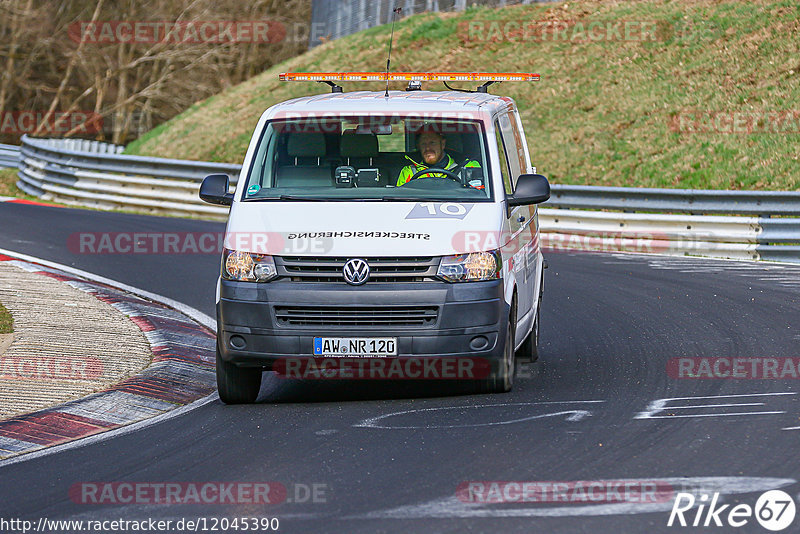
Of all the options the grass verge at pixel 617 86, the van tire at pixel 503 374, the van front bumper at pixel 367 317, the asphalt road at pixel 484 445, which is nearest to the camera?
the asphalt road at pixel 484 445

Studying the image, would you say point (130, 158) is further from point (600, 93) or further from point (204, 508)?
point (204, 508)

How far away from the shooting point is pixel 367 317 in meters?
8.48

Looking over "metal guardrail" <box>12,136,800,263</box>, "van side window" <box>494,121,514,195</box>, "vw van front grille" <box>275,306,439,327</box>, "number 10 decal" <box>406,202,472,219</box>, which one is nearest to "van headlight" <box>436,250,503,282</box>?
"vw van front grille" <box>275,306,439,327</box>

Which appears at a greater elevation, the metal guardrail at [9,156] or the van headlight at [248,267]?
the van headlight at [248,267]

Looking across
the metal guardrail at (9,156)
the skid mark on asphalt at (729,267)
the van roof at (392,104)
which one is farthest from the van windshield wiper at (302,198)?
the metal guardrail at (9,156)

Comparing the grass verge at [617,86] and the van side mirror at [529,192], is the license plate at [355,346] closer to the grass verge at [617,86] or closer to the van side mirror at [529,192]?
the van side mirror at [529,192]

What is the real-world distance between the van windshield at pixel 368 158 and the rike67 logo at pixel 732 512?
361cm

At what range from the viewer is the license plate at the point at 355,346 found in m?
8.48

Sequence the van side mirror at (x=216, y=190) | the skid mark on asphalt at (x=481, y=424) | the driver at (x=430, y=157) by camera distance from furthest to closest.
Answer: the driver at (x=430, y=157)
the van side mirror at (x=216, y=190)
the skid mark on asphalt at (x=481, y=424)

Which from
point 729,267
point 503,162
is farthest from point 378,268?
point 729,267

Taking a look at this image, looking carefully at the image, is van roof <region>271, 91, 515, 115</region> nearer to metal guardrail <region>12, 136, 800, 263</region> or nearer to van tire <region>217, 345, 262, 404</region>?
van tire <region>217, 345, 262, 404</region>

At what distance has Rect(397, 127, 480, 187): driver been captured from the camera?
31.1 ft

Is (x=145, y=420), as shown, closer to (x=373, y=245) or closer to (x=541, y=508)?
(x=373, y=245)

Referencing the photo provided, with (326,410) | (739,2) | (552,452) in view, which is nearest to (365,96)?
(326,410)
